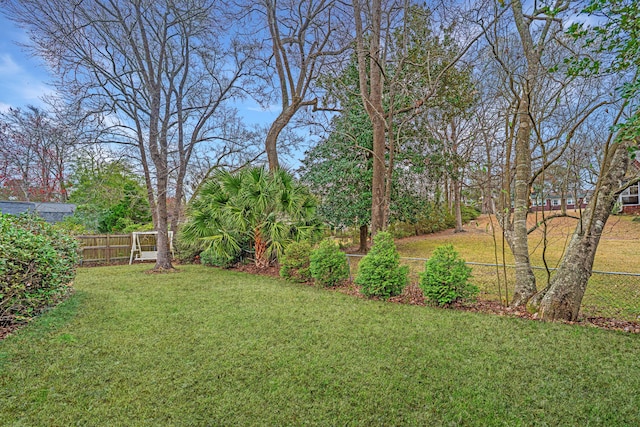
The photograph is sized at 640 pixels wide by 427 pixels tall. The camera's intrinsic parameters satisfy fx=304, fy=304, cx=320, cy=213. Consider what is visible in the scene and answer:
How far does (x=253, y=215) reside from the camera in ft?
24.4

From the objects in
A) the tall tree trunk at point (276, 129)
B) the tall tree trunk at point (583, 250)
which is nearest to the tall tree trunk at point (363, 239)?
the tall tree trunk at point (276, 129)

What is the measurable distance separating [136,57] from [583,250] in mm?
10050

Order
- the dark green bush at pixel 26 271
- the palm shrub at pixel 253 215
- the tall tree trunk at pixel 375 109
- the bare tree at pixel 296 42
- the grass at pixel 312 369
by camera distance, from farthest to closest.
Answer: the bare tree at pixel 296 42
the palm shrub at pixel 253 215
the tall tree trunk at pixel 375 109
the dark green bush at pixel 26 271
the grass at pixel 312 369

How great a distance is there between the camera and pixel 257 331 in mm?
3443

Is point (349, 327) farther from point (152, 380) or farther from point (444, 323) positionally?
point (152, 380)

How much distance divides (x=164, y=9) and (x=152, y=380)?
896 centimetres

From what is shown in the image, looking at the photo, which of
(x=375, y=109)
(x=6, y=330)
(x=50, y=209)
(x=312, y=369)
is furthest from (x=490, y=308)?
(x=50, y=209)

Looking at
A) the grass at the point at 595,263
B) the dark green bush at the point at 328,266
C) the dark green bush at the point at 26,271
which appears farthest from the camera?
the dark green bush at the point at 328,266

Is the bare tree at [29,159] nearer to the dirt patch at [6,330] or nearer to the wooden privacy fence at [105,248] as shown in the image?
the wooden privacy fence at [105,248]

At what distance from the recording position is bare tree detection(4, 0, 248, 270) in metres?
7.17

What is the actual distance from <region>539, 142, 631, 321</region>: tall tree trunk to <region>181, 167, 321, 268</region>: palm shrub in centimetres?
499

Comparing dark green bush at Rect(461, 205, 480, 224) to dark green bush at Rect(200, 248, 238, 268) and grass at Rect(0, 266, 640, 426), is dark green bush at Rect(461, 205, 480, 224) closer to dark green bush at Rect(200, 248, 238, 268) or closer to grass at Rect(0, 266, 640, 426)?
dark green bush at Rect(200, 248, 238, 268)

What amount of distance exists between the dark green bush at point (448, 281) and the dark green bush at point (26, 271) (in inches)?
198

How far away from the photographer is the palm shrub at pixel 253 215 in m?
7.37
